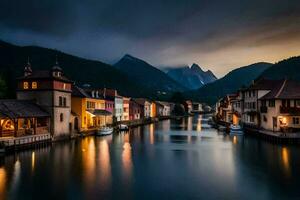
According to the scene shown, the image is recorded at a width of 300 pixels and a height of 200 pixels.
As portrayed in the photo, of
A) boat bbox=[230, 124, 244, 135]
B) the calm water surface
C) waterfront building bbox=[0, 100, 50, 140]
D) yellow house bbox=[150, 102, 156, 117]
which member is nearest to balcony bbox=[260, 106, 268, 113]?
boat bbox=[230, 124, 244, 135]

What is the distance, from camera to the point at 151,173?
110 ft

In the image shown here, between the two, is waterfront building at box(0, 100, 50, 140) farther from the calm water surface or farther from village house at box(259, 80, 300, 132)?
village house at box(259, 80, 300, 132)

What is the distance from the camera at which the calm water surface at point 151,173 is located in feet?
85.1

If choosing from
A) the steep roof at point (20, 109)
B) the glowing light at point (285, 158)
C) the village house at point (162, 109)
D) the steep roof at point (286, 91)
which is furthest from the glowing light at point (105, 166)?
the village house at point (162, 109)

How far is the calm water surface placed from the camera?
85.1ft

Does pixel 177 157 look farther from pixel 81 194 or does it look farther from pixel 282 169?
pixel 81 194

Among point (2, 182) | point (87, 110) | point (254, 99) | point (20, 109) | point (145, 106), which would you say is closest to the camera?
point (2, 182)

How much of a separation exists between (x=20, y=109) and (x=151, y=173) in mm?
28111

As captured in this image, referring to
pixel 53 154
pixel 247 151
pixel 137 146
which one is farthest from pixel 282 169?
pixel 53 154

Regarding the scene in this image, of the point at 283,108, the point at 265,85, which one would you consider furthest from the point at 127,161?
the point at 265,85

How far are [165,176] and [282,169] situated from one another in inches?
526

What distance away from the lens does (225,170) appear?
1389 inches

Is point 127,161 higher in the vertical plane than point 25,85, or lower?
lower

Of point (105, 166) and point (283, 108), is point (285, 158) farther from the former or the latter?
point (105, 166)
